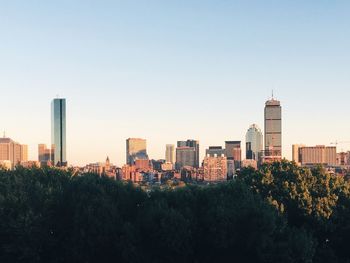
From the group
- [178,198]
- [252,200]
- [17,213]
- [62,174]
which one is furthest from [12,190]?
[252,200]

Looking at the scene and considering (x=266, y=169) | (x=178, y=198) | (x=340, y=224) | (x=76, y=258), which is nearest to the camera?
(x=76, y=258)

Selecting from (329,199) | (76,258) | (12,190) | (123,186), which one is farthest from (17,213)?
(329,199)

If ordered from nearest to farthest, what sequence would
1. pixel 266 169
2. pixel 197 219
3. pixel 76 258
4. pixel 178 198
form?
pixel 76 258
pixel 197 219
pixel 178 198
pixel 266 169

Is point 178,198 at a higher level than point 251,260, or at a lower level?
higher

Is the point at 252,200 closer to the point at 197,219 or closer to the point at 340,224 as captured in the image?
the point at 197,219

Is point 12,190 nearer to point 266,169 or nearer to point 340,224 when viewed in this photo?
point 266,169

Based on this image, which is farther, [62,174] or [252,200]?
[62,174]
